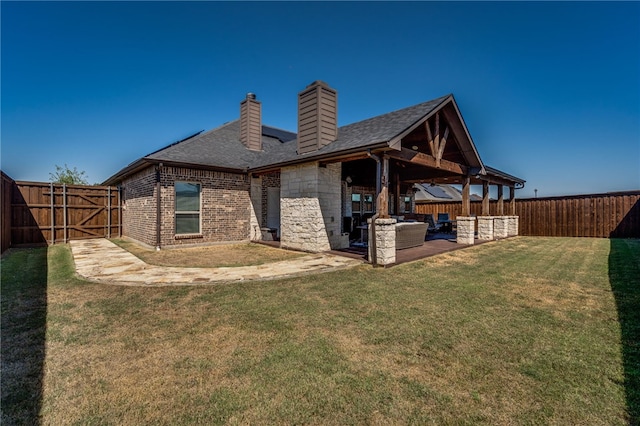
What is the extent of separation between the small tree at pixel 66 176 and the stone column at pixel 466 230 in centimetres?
3280

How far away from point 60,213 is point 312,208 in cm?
1072

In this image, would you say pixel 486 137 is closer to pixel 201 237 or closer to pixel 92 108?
pixel 201 237

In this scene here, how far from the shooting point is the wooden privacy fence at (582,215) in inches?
513

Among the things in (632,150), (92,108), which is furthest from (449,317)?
(632,150)

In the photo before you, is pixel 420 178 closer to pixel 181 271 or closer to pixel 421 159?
pixel 421 159

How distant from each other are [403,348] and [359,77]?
13.7m

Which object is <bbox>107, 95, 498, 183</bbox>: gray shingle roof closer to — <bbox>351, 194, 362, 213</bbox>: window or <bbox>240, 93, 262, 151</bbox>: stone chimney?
<bbox>240, 93, 262, 151</bbox>: stone chimney

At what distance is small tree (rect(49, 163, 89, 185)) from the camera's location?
26.7m

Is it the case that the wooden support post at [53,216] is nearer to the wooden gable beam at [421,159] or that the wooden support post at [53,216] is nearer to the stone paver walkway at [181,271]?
the stone paver walkway at [181,271]

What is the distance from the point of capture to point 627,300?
4336 millimetres

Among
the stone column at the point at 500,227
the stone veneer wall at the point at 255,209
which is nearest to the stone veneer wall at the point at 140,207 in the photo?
the stone veneer wall at the point at 255,209

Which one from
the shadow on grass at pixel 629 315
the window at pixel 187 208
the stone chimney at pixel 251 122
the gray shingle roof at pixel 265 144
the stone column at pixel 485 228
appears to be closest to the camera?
the shadow on grass at pixel 629 315

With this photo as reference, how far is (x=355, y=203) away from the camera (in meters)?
14.5

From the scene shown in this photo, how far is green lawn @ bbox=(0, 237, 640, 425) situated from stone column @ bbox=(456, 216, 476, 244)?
5.52 metres
